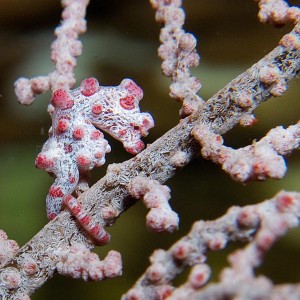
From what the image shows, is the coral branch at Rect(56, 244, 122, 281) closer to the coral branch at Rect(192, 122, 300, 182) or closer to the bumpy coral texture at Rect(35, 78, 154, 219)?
the bumpy coral texture at Rect(35, 78, 154, 219)

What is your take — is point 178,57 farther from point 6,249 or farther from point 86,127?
point 6,249

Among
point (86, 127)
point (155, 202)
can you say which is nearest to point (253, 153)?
point (155, 202)

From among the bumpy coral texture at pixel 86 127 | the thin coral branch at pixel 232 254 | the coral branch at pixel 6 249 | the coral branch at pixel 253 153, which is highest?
the bumpy coral texture at pixel 86 127

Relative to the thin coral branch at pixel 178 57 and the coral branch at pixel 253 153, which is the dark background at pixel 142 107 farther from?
the coral branch at pixel 253 153

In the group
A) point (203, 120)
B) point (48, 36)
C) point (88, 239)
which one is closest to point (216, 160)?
point (203, 120)

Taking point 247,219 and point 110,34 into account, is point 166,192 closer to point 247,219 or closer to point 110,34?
point 247,219

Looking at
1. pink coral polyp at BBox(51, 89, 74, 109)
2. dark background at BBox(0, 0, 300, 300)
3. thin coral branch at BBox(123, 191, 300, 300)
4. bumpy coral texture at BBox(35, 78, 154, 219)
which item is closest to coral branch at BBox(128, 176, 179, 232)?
thin coral branch at BBox(123, 191, 300, 300)

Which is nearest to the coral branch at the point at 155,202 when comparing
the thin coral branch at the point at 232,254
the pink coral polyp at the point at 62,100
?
the thin coral branch at the point at 232,254
